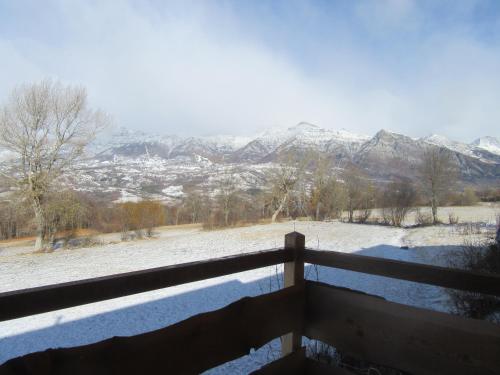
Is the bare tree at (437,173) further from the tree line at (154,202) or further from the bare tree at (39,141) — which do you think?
the bare tree at (39,141)

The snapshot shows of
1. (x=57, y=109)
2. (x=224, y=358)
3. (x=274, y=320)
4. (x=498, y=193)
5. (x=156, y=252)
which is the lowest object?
(x=156, y=252)

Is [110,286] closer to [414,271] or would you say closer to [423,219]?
[414,271]

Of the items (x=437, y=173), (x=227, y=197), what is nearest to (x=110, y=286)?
(x=437, y=173)

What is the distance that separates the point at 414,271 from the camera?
6.40 ft

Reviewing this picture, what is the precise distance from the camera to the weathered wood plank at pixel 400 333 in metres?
1.66

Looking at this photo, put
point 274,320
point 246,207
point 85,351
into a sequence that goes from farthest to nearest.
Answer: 1. point 246,207
2. point 274,320
3. point 85,351

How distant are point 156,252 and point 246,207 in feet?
72.6

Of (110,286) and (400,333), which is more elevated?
(110,286)

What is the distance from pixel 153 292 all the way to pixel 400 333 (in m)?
9.17

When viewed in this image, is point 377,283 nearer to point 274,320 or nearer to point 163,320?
point 163,320

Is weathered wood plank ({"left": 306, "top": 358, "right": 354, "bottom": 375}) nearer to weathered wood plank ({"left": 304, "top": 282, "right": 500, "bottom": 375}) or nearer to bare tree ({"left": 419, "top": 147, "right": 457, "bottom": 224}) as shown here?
weathered wood plank ({"left": 304, "top": 282, "right": 500, "bottom": 375})

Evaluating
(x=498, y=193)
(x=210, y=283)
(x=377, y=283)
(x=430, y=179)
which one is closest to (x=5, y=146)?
(x=210, y=283)

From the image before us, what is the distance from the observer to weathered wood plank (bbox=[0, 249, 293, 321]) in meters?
1.37

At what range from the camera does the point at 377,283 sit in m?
10.2
